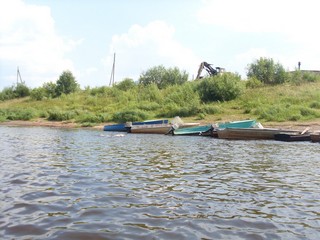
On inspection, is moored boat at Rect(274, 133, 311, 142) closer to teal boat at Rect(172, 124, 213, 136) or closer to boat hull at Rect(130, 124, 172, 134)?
teal boat at Rect(172, 124, 213, 136)

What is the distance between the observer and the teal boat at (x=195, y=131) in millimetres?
23609

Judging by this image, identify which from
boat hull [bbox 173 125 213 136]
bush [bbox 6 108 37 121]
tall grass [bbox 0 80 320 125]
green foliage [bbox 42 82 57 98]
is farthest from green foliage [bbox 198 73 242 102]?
green foliage [bbox 42 82 57 98]

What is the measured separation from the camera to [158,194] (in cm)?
757

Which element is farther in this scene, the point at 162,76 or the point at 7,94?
the point at 7,94

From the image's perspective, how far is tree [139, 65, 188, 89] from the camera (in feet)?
201

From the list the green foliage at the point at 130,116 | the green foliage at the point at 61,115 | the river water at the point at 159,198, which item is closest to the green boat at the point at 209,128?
the green foliage at the point at 130,116

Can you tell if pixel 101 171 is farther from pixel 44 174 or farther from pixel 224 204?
pixel 224 204

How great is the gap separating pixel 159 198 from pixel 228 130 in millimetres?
15106

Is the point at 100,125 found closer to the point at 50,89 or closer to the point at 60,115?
the point at 60,115

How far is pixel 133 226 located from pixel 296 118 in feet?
78.1

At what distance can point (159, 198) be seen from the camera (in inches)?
286

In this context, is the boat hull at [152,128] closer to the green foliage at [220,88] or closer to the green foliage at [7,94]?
the green foliage at [220,88]

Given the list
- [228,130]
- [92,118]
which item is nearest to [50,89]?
[92,118]

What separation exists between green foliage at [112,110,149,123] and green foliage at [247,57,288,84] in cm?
1830
